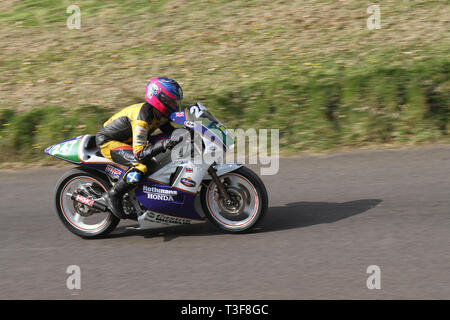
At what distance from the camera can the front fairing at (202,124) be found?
6.53 metres

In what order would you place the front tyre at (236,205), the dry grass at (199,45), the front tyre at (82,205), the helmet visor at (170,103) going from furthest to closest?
1. the dry grass at (199,45)
2. the front tyre at (82,205)
3. the front tyre at (236,205)
4. the helmet visor at (170,103)

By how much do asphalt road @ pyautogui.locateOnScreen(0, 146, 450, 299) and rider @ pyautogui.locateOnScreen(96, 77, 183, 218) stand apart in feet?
2.28

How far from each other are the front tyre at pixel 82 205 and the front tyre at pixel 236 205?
1178mm

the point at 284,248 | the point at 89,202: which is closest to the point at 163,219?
the point at 89,202

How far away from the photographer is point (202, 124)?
6.57m

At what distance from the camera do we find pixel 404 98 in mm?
10352

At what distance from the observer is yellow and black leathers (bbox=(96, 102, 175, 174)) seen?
664 cm

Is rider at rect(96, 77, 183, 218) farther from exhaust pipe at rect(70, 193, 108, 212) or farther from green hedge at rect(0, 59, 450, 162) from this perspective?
green hedge at rect(0, 59, 450, 162)

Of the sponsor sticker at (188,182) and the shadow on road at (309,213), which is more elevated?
the sponsor sticker at (188,182)

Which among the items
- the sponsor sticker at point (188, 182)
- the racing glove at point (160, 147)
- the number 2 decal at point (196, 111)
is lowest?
the sponsor sticker at point (188, 182)

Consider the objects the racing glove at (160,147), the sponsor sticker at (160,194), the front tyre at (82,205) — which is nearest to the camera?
the racing glove at (160,147)

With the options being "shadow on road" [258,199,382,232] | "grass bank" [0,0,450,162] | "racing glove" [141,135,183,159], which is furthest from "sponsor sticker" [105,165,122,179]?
A: "grass bank" [0,0,450,162]

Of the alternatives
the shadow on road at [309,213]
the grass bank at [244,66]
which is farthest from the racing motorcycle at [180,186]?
the grass bank at [244,66]

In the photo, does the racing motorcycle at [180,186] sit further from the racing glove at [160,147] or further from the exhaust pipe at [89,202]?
the racing glove at [160,147]
